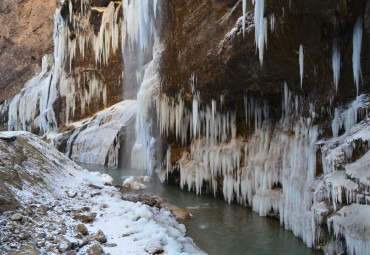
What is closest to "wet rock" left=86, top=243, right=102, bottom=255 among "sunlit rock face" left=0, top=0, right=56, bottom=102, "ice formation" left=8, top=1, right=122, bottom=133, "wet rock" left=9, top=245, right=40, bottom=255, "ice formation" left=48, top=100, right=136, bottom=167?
"wet rock" left=9, top=245, right=40, bottom=255

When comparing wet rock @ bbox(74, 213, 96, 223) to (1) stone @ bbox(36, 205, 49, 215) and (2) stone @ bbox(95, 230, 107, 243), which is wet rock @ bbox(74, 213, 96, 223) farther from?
(2) stone @ bbox(95, 230, 107, 243)

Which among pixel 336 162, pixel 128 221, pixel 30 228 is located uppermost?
pixel 336 162

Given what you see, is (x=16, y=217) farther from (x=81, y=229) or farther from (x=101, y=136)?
(x=101, y=136)

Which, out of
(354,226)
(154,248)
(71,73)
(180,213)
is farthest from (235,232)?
(71,73)

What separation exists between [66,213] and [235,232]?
3.77 m

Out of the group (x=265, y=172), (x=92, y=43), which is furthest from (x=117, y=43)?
(x=265, y=172)

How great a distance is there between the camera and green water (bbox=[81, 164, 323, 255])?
5.64 meters

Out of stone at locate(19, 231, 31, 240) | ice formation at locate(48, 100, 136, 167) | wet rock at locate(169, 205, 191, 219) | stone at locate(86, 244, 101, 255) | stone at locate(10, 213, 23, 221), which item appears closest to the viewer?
stone at locate(19, 231, 31, 240)

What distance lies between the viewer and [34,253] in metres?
3.85

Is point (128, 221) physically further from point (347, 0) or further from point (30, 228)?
point (347, 0)

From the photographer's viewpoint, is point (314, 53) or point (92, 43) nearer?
point (314, 53)

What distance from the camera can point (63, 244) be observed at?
4332mm

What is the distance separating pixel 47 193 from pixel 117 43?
19.5 meters

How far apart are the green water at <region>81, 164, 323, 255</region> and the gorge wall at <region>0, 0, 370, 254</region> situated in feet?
1.03
